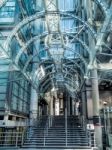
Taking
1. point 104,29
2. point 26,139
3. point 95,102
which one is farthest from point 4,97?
point 104,29

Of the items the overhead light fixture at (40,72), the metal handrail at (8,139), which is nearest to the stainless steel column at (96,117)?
the overhead light fixture at (40,72)

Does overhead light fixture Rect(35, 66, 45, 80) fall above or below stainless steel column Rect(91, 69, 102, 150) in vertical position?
above

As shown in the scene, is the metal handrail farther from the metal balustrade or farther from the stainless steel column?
the stainless steel column

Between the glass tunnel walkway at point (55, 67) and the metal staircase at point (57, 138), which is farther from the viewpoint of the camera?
the metal staircase at point (57, 138)

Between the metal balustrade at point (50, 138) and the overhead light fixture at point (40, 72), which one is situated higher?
the overhead light fixture at point (40, 72)

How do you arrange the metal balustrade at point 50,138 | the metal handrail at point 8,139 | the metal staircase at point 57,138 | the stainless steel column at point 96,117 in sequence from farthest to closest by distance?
the stainless steel column at point 96,117
the metal handrail at point 8,139
the metal balustrade at point 50,138
the metal staircase at point 57,138

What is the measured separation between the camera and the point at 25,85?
2684 centimetres

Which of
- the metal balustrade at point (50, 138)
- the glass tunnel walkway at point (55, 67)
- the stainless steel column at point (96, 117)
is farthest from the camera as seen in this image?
the stainless steel column at point (96, 117)

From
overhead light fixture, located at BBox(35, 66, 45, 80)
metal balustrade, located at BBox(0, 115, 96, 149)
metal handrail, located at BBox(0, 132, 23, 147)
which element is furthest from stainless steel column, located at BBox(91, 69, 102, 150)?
metal handrail, located at BBox(0, 132, 23, 147)

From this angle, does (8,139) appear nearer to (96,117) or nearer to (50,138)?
(50,138)

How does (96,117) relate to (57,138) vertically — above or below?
above

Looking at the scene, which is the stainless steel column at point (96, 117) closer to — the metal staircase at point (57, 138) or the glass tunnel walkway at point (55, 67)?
the glass tunnel walkway at point (55, 67)

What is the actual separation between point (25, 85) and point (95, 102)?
934cm

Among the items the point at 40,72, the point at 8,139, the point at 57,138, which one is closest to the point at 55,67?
the point at 40,72
